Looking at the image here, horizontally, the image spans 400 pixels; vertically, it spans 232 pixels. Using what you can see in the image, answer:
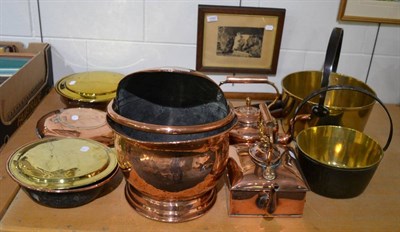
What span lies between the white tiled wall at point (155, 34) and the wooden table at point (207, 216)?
457mm

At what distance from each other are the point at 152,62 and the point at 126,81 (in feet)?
1.39

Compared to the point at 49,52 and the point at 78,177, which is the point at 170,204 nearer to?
the point at 78,177

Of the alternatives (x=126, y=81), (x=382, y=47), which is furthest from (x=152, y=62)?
(x=382, y=47)

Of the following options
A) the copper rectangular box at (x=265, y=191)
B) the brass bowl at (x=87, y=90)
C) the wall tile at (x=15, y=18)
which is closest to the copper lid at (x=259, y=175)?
the copper rectangular box at (x=265, y=191)

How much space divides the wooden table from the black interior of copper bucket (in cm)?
15

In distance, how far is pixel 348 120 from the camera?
98 centimetres

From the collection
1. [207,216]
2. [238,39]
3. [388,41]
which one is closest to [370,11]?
[388,41]

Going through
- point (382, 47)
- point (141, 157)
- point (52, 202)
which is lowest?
point (52, 202)

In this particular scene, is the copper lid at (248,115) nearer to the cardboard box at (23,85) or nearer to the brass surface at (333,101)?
the brass surface at (333,101)

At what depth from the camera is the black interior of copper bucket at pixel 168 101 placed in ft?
2.80

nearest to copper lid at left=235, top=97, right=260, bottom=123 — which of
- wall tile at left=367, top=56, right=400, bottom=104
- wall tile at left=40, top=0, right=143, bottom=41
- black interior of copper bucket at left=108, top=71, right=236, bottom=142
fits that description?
black interior of copper bucket at left=108, top=71, right=236, bottom=142

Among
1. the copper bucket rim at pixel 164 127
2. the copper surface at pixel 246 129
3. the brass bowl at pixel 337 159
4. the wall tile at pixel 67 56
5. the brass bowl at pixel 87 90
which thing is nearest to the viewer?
the copper bucket rim at pixel 164 127

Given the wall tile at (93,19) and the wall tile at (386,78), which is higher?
the wall tile at (93,19)

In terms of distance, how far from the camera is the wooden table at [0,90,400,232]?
0.78m
